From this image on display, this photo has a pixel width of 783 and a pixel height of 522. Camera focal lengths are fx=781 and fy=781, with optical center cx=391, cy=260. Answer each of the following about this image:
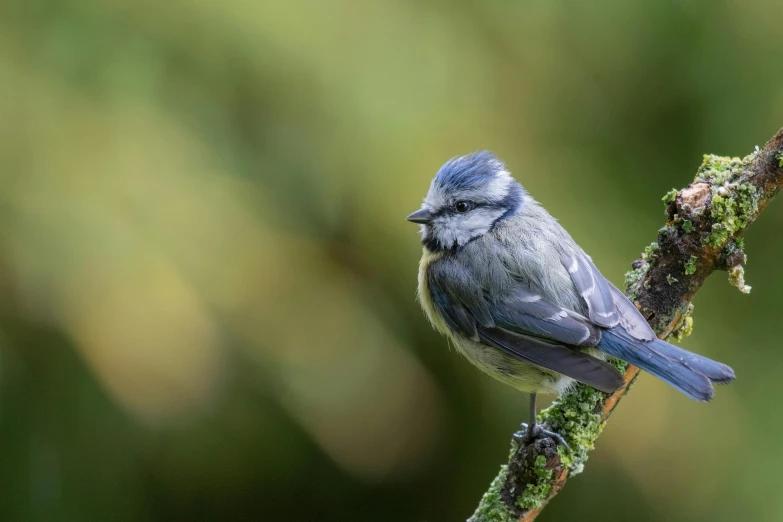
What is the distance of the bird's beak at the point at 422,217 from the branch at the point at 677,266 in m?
0.65

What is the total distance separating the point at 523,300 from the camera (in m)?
2.08

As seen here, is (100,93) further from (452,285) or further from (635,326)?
(635,326)

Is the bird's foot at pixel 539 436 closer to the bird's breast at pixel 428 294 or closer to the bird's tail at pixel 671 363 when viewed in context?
the bird's tail at pixel 671 363

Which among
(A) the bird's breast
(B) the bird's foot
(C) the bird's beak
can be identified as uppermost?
(C) the bird's beak

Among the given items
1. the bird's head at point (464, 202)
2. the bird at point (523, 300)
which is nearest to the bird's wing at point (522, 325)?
the bird at point (523, 300)

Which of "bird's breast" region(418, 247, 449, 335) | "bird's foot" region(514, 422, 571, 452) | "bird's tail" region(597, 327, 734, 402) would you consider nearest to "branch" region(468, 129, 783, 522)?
"bird's foot" region(514, 422, 571, 452)

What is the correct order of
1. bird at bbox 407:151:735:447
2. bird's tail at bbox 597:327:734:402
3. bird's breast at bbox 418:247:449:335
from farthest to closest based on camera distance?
1. bird's breast at bbox 418:247:449:335
2. bird at bbox 407:151:735:447
3. bird's tail at bbox 597:327:734:402

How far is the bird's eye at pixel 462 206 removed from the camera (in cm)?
235

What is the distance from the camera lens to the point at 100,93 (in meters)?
2.63

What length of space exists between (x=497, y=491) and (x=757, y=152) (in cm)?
104

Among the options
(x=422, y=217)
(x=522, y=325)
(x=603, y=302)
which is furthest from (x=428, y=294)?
(x=603, y=302)

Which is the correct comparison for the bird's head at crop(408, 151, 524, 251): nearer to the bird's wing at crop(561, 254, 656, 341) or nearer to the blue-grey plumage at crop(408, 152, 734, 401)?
the blue-grey plumage at crop(408, 152, 734, 401)

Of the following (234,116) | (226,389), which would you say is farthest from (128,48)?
(226,389)

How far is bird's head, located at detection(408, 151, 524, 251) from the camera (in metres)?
2.33
